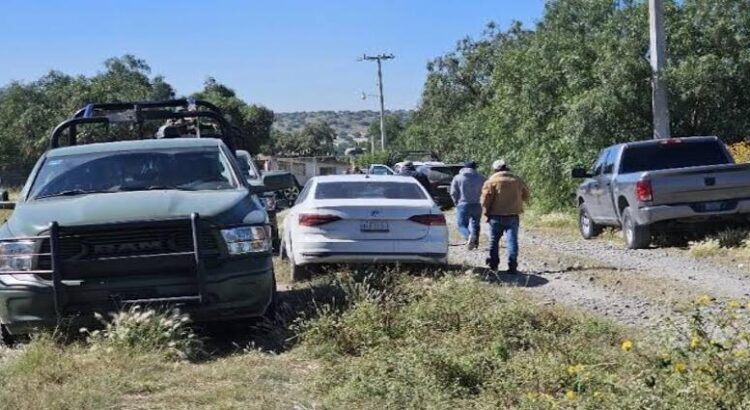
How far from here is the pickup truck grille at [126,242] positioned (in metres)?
6.97

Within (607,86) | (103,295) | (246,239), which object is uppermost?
(607,86)

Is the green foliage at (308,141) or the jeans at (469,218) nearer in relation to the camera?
the jeans at (469,218)

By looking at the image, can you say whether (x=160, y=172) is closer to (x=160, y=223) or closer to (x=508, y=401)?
(x=160, y=223)

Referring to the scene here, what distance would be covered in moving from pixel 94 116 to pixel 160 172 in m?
2.48

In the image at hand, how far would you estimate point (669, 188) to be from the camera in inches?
522

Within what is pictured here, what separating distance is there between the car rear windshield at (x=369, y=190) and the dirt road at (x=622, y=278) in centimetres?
163

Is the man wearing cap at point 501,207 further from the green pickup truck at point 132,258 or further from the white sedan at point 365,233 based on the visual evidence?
the green pickup truck at point 132,258

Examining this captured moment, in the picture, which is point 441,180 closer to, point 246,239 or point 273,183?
point 273,183

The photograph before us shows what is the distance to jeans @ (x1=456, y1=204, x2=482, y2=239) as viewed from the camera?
15.7m

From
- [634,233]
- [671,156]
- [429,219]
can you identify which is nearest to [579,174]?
[671,156]

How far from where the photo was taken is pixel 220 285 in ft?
23.4

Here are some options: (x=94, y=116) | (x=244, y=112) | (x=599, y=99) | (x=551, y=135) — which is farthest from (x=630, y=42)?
(x=244, y=112)

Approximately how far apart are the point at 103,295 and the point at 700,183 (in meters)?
9.36

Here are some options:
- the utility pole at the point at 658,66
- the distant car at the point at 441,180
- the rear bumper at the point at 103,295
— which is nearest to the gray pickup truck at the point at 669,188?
the utility pole at the point at 658,66
